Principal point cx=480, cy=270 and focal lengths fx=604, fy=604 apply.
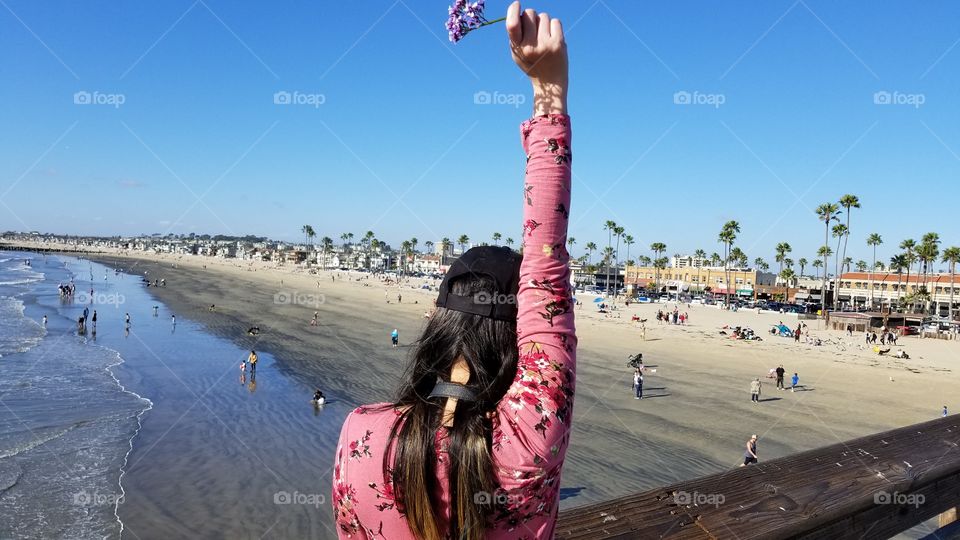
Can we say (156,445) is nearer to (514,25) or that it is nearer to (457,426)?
(457,426)

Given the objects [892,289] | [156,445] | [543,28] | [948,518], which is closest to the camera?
[543,28]

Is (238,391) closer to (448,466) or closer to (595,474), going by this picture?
(595,474)

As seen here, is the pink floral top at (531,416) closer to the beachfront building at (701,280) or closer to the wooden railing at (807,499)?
the wooden railing at (807,499)

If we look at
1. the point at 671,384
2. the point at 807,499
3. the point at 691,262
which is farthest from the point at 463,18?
the point at 691,262

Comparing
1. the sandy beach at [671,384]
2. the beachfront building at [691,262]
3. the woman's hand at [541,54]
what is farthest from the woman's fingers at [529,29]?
the beachfront building at [691,262]

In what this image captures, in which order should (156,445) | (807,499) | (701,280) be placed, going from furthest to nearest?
(701,280) < (156,445) < (807,499)

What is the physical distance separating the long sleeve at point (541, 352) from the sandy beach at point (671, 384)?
6960 mm

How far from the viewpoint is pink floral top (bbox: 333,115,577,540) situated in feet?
3.36

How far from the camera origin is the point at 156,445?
14.0m

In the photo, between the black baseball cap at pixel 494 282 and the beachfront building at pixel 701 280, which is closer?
the black baseball cap at pixel 494 282

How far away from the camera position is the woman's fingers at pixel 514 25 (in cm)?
108

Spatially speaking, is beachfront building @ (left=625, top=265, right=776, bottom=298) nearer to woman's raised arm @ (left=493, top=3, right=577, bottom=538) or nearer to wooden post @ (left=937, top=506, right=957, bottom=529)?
wooden post @ (left=937, top=506, right=957, bottom=529)

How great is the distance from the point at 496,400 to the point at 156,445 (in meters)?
15.3

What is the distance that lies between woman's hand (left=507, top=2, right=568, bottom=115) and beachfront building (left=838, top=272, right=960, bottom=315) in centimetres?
9055
